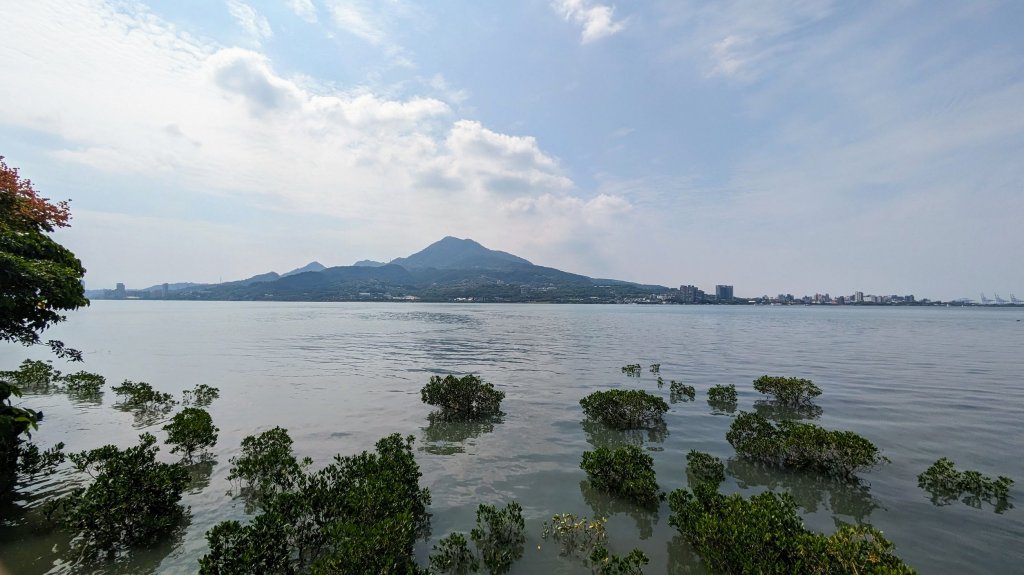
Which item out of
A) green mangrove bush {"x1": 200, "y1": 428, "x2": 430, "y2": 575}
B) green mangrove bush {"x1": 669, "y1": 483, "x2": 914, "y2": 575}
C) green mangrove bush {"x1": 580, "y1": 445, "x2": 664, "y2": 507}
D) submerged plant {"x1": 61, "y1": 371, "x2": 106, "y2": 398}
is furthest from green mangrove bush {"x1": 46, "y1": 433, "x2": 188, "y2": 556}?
submerged plant {"x1": 61, "y1": 371, "x2": 106, "y2": 398}

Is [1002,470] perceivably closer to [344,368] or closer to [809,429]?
[809,429]

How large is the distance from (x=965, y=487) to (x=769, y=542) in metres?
10.1

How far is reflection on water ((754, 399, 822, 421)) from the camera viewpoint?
69.7 feet

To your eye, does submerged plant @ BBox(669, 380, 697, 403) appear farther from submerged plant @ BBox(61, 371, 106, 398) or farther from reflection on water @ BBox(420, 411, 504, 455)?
submerged plant @ BBox(61, 371, 106, 398)

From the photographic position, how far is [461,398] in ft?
69.4

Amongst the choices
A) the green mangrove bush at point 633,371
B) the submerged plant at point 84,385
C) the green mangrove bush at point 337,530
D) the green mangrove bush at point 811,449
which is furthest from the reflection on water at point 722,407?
the submerged plant at point 84,385

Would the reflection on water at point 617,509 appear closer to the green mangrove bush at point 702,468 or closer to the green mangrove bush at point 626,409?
the green mangrove bush at point 702,468

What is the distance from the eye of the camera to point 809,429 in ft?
48.3

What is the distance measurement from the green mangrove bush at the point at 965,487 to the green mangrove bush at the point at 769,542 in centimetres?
671

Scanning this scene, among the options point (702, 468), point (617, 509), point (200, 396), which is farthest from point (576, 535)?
point (200, 396)

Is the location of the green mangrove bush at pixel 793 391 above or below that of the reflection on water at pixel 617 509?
above

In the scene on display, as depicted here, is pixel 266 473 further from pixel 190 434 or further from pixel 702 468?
pixel 702 468

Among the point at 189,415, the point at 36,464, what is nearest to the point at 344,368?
the point at 189,415

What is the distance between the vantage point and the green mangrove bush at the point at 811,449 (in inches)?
533
